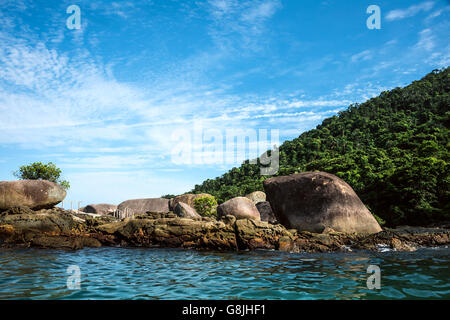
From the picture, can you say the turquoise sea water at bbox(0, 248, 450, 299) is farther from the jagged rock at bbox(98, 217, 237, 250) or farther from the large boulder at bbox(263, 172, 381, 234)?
the large boulder at bbox(263, 172, 381, 234)

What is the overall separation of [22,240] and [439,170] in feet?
85.2

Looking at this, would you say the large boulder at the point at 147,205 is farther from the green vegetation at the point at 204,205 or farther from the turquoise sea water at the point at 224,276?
the turquoise sea water at the point at 224,276

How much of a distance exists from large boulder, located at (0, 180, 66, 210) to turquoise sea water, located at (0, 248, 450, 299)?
7.27 metres

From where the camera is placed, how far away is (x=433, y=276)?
6891 mm

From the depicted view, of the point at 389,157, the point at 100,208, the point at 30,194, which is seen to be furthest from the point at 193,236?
the point at 389,157

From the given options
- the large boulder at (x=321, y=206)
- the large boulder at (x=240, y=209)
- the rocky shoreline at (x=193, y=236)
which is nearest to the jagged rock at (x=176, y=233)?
the rocky shoreline at (x=193, y=236)

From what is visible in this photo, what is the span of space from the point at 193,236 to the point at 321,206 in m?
5.65

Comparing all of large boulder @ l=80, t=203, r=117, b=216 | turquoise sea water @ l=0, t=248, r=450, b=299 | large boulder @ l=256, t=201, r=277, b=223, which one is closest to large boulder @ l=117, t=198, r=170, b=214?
large boulder @ l=80, t=203, r=117, b=216

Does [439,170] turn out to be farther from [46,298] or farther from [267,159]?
[267,159]

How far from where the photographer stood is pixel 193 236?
43.1 feet

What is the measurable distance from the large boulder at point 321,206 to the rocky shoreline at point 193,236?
608 millimetres

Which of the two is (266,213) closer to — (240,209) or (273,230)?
(240,209)

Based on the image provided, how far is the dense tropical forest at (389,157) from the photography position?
2253 centimetres
